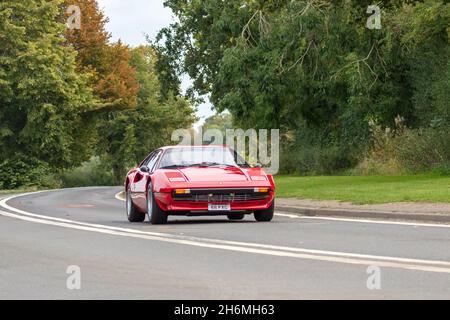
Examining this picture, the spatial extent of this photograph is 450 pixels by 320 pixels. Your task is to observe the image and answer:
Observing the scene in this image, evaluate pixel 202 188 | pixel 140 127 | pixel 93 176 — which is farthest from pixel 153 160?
pixel 93 176

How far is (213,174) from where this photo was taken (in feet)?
65.7

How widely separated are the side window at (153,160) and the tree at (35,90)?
39.4 m

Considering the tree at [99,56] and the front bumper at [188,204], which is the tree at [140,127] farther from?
the front bumper at [188,204]

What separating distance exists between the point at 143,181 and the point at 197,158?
1151 mm

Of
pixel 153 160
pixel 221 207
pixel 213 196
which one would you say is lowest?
pixel 221 207

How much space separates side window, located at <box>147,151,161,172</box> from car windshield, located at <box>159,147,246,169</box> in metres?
0.24

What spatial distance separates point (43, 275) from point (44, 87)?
166 ft

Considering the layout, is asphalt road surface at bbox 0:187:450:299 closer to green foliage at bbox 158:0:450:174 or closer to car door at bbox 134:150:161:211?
car door at bbox 134:150:161:211

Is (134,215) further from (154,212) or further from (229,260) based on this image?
(229,260)

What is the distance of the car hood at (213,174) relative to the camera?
65.2 feet

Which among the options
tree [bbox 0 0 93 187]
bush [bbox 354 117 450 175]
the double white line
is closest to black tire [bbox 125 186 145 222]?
the double white line

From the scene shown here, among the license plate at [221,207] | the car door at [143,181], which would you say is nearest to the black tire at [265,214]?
the license plate at [221,207]

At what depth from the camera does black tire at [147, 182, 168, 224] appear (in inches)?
790

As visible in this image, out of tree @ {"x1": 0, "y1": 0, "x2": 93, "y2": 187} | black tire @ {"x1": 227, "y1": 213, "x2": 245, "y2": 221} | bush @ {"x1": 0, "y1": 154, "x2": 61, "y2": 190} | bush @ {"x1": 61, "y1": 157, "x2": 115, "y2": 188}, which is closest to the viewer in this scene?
black tire @ {"x1": 227, "y1": 213, "x2": 245, "y2": 221}
